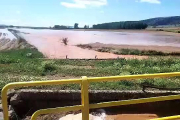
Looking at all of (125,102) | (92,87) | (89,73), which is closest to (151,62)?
(89,73)

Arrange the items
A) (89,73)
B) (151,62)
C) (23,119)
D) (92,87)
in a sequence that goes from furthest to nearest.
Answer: (151,62) < (89,73) < (92,87) < (23,119)

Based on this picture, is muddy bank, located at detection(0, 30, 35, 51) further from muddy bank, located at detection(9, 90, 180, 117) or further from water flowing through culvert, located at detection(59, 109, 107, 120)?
water flowing through culvert, located at detection(59, 109, 107, 120)

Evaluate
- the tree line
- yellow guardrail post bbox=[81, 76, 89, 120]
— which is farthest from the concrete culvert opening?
the tree line

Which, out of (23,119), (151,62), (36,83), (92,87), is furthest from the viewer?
(151,62)

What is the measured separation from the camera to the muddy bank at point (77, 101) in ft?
20.9

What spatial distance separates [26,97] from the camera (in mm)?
6395

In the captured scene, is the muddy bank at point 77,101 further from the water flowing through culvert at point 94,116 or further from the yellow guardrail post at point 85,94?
the yellow guardrail post at point 85,94

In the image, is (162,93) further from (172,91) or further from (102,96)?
(102,96)

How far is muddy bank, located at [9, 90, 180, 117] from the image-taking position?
20.9 feet

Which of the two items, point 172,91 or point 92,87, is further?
point 92,87

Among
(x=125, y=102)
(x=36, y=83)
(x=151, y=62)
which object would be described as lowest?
(x=151, y=62)

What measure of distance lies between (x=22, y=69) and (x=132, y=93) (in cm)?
597

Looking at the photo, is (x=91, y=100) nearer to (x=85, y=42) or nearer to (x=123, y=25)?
(x=85, y=42)

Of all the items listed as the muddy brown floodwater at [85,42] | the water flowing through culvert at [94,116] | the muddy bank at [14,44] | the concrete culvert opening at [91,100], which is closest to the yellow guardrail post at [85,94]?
the water flowing through culvert at [94,116]
